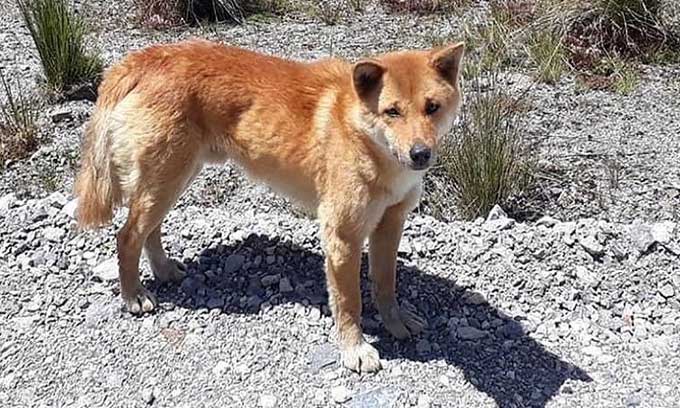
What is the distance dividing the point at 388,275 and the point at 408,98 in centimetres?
98

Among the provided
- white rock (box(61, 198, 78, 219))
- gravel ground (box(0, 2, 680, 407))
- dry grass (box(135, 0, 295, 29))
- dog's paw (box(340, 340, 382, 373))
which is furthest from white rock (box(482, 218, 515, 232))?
dry grass (box(135, 0, 295, 29))

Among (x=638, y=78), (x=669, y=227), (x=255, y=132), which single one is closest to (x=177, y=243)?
(x=255, y=132)

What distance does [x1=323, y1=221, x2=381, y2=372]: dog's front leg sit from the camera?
4.05 metres

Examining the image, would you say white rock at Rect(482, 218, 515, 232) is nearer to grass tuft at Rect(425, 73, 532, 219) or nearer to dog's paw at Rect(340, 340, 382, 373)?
grass tuft at Rect(425, 73, 532, 219)

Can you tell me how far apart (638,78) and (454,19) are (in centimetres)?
196

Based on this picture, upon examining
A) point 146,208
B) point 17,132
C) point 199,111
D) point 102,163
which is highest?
point 199,111

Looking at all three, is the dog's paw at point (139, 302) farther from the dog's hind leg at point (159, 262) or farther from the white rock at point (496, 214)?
the white rock at point (496, 214)

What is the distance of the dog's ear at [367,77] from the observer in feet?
12.4

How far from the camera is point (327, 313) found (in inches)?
177

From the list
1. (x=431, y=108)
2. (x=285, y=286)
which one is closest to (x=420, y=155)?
(x=431, y=108)

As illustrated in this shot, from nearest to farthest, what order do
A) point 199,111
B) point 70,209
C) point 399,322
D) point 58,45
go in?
point 199,111 < point 399,322 < point 70,209 < point 58,45

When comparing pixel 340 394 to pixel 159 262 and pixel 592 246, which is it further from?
pixel 592 246

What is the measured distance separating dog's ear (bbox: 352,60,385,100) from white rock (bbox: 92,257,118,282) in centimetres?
172

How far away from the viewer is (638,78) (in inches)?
294
